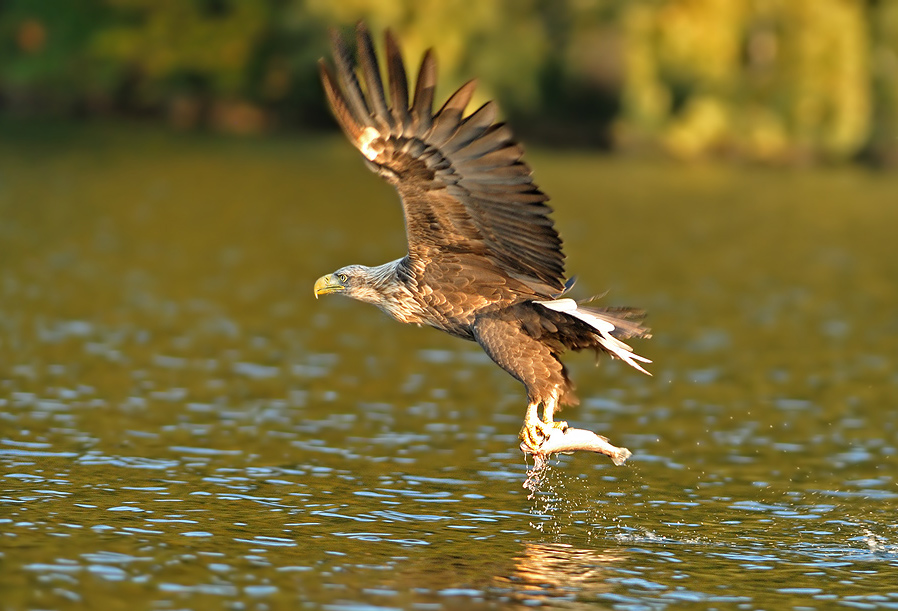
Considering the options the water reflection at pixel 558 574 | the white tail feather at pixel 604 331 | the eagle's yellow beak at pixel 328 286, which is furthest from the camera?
the eagle's yellow beak at pixel 328 286

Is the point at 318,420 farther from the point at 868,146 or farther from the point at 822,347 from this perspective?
the point at 868,146

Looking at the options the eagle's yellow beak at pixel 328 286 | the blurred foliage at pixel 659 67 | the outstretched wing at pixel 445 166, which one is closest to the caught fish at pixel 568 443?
the outstretched wing at pixel 445 166

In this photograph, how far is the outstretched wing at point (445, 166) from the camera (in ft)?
26.0

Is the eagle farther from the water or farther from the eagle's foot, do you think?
the water

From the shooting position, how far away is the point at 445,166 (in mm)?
8266

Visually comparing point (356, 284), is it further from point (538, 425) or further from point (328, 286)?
point (538, 425)

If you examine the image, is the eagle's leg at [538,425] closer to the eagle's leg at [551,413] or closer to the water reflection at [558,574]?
the eagle's leg at [551,413]

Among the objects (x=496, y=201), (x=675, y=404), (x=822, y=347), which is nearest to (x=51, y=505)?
(x=496, y=201)

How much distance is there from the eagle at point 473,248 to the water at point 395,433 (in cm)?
111

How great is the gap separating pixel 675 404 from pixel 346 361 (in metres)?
3.39

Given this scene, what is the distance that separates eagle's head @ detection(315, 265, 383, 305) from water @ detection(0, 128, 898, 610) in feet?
4.25

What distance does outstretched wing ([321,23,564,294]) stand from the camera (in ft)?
26.0

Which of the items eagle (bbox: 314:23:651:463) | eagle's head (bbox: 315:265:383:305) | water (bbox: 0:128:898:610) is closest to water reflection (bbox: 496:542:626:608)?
water (bbox: 0:128:898:610)

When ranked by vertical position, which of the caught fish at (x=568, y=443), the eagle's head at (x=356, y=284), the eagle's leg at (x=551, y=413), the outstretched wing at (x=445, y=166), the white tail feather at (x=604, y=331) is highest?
the outstretched wing at (x=445, y=166)
